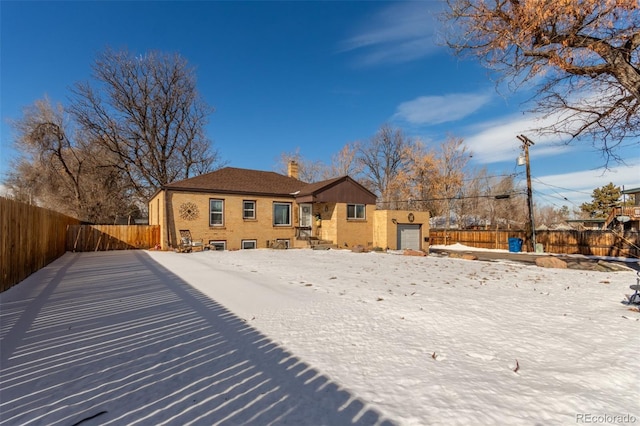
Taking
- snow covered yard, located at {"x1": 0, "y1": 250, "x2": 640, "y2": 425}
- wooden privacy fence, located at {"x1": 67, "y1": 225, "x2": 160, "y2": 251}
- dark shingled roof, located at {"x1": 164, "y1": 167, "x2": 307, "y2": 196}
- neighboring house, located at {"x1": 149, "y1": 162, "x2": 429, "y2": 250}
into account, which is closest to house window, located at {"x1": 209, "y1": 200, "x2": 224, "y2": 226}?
neighboring house, located at {"x1": 149, "y1": 162, "x2": 429, "y2": 250}

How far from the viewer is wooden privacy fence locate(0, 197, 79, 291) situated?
6.28 meters

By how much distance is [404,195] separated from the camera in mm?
37062

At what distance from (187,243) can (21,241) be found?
9393 mm

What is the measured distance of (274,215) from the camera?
19984 mm

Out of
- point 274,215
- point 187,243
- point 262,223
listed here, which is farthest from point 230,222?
point 274,215

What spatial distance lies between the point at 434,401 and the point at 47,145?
3366 cm

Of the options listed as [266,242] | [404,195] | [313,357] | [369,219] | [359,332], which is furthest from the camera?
[404,195]

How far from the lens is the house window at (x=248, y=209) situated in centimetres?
1900

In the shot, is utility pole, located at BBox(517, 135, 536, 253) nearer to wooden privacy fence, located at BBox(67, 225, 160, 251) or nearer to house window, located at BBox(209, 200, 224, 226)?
house window, located at BBox(209, 200, 224, 226)

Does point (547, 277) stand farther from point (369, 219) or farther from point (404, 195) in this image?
point (404, 195)

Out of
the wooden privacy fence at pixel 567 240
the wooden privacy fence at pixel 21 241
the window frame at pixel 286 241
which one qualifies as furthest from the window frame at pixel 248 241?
the wooden privacy fence at pixel 567 240

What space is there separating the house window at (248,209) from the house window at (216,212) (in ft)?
4.35

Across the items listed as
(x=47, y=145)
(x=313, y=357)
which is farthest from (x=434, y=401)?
(x=47, y=145)

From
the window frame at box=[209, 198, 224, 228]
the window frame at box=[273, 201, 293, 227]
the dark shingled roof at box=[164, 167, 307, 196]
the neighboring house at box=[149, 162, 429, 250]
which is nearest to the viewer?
the neighboring house at box=[149, 162, 429, 250]
